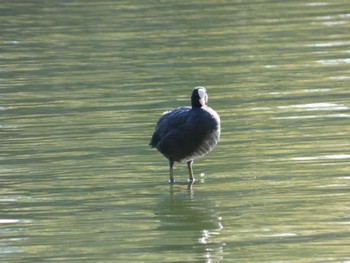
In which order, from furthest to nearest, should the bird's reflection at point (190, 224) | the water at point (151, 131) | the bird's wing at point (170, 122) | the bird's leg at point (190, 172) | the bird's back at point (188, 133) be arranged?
1. the bird's leg at point (190, 172)
2. the bird's wing at point (170, 122)
3. the bird's back at point (188, 133)
4. the water at point (151, 131)
5. the bird's reflection at point (190, 224)

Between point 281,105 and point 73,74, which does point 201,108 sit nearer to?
point 281,105

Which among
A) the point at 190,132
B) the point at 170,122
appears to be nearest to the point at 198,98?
the point at 190,132

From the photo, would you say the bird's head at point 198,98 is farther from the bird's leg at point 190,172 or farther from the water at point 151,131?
the water at point 151,131

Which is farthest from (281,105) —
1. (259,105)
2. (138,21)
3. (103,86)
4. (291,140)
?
(138,21)

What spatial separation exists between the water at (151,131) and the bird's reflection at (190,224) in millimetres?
21

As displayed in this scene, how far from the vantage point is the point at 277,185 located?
45.7 feet

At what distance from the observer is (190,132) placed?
14.1 metres

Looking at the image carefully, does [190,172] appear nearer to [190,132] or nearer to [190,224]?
[190,132]

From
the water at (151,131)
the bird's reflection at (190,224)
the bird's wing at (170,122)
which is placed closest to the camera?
the bird's reflection at (190,224)

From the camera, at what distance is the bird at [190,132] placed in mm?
14047

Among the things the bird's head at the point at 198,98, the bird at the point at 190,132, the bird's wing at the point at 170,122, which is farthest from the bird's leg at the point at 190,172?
the bird's head at the point at 198,98

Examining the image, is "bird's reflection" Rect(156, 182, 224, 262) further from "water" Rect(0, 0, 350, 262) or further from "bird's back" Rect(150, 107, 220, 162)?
"bird's back" Rect(150, 107, 220, 162)

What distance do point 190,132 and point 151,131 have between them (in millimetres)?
3098

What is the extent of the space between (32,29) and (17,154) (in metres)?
11.9
